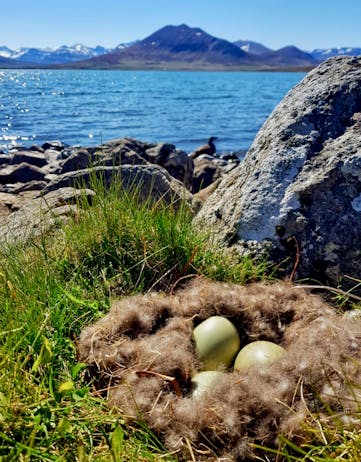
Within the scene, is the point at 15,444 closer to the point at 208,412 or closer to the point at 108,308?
the point at 208,412

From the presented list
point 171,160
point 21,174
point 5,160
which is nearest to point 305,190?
point 171,160

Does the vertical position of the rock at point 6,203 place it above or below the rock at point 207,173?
above

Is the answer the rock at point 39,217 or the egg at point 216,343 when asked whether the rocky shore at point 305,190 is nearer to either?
the rock at point 39,217

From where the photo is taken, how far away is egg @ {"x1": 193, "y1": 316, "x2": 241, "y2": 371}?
3.15 meters

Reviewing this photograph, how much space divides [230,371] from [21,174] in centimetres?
1302

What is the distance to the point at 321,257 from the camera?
4.09 m

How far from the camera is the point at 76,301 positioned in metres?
3.48

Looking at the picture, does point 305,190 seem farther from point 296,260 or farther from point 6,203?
point 6,203

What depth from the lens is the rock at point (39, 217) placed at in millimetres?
4602

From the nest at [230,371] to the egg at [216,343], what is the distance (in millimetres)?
56

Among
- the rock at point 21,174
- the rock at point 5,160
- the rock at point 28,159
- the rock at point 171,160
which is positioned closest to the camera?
the rock at point 171,160

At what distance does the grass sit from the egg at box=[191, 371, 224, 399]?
344 mm

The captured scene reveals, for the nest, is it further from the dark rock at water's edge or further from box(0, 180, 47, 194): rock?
box(0, 180, 47, 194): rock

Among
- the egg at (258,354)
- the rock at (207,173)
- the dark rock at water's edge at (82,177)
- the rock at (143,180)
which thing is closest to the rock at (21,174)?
the dark rock at water's edge at (82,177)
